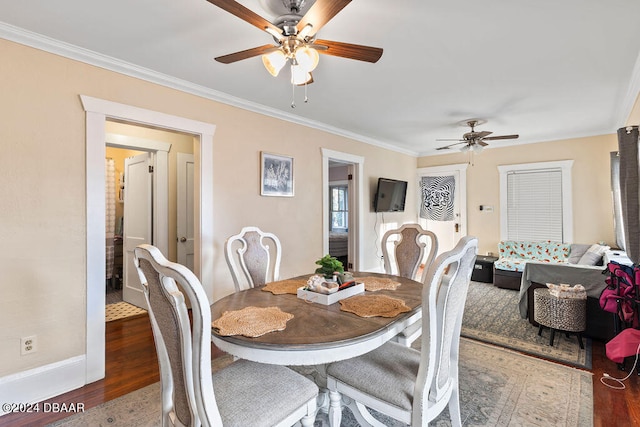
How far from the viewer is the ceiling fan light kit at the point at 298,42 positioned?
1.43 m

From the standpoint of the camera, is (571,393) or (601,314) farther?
(601,314)

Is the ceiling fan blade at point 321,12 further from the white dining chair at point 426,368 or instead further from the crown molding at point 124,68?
the crown molding at point 124,68

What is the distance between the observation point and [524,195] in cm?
538

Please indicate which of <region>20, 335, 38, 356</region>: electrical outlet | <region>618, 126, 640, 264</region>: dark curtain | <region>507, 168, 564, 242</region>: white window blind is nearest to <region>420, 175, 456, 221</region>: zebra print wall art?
<region>507, 168, 564, 242</region>: white window blind

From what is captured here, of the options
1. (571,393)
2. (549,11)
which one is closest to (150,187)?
(549,11)

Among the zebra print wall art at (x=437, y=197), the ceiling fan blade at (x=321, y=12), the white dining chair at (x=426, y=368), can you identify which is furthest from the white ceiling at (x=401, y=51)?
the zebra print wall art at (x=437, y=197)

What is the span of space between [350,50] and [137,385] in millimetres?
2636

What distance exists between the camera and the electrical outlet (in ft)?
6.64

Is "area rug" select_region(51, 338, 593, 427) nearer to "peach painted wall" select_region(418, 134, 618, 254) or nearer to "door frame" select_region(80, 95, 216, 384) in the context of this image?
"door frame" select_region(80, 95, 216, 384)

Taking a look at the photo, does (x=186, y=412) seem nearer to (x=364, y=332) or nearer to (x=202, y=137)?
(x=364, y=332)

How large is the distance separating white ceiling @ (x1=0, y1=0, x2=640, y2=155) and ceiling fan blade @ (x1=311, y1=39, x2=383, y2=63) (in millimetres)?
284

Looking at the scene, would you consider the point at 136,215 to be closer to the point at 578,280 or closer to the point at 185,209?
the point at 185,209

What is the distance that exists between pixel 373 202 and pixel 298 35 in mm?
3840

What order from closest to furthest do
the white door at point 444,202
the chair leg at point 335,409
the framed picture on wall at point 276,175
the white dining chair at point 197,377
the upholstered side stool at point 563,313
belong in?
the white dining chair at point 197,377 → the chair leg at point 335,409 → the upholstered side stool at point 563,313 → the framed picture on wall at point 276,175 → the white door at point 444,202
